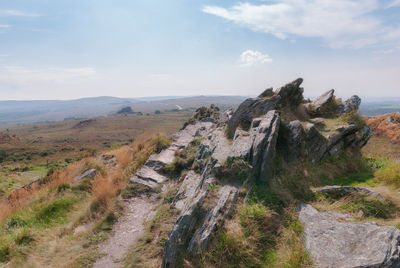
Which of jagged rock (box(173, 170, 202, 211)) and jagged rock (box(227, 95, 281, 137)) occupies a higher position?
jagged rock (box(227, 95, 281, 137))

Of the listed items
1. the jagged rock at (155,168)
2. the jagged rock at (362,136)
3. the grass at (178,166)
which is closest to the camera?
the jagged rock at (362,136)

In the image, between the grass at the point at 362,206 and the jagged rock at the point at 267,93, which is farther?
the jagged rock at the point at 267,93

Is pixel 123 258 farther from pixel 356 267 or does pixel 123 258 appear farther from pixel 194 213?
pixel 356 267

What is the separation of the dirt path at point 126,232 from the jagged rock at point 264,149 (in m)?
5.48

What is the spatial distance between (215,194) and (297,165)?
13.1 ft

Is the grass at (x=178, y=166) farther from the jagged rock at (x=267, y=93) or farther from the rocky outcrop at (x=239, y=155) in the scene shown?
the jagged rock at (x=267, y=93)

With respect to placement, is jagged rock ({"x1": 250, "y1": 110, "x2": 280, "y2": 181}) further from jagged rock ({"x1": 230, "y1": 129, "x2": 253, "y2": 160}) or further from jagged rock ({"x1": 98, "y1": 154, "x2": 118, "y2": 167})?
jagged rock ({"x1": 98, "y1": 154, "x2": 118, "y2": 167})

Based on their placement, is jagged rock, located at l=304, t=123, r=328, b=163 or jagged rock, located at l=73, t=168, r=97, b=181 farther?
jagged rock, located at l=73, t=168, r=97, b=181

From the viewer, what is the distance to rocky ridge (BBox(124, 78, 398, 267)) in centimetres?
662

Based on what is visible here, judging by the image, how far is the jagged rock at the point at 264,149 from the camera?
26.2 ft

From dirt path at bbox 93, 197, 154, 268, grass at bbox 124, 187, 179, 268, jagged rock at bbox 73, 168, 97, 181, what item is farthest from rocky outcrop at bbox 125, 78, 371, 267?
jagged rock at bbox 73, 168, 97, 181

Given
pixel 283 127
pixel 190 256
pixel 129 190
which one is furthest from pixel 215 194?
pixel 129 190

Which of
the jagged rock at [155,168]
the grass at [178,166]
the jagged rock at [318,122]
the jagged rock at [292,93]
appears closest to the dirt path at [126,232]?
the jagged rock at [155,168]

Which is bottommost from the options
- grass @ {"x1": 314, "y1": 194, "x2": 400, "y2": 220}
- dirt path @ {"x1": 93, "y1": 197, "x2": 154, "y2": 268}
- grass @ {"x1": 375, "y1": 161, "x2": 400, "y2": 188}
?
dirt path @ {"x1": 93, "y1": 197, "x2": 154, "y2": 268}
